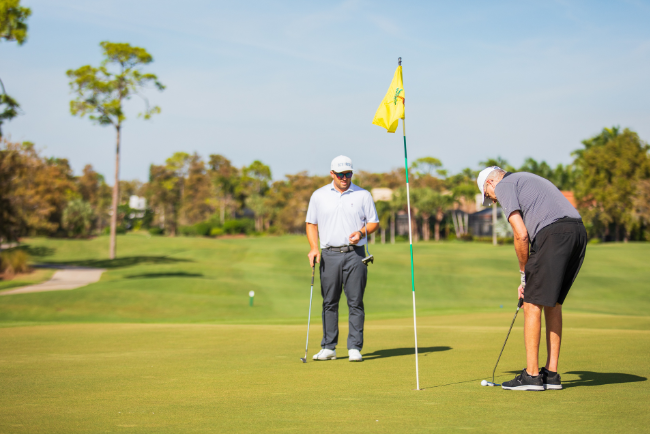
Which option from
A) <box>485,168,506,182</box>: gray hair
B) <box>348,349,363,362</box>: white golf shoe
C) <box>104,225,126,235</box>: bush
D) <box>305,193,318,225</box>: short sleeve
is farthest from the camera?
<box>104,225,126,235</box>: bush

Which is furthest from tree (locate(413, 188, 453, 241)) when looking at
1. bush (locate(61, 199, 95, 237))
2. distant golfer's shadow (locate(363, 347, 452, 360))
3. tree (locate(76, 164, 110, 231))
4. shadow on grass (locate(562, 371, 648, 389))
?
shadow on grass (locate(562, 371, 648, 389))

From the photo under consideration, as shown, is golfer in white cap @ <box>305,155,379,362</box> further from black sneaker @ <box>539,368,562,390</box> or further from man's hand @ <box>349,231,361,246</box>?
black sneaker @ <box>539,368,562,390</box>

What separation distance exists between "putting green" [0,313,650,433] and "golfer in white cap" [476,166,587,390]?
0.92 feet

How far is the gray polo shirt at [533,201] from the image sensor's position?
5184 mm

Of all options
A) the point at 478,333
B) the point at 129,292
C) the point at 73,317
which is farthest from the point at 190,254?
the point at 478,333

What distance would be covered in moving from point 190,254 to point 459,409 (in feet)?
140

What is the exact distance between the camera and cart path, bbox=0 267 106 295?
2342 cm

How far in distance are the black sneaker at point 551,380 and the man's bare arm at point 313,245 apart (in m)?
3.18

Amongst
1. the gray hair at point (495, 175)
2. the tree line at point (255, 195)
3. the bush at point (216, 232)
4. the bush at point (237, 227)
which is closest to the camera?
the gray hair at point (495, 175)

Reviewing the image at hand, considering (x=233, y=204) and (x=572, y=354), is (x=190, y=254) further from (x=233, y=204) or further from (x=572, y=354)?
(x=233, y=204)

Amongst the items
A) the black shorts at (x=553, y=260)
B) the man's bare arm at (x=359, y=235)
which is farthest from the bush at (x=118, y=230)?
the black shorts at (x=553, y=260)

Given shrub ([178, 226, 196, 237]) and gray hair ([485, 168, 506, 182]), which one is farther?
shrub ([178, 226, 196, 237])

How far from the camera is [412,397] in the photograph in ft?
15.4

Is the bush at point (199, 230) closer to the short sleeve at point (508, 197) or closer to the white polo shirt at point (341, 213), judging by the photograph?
the white polo shirt at point (341, 213)
